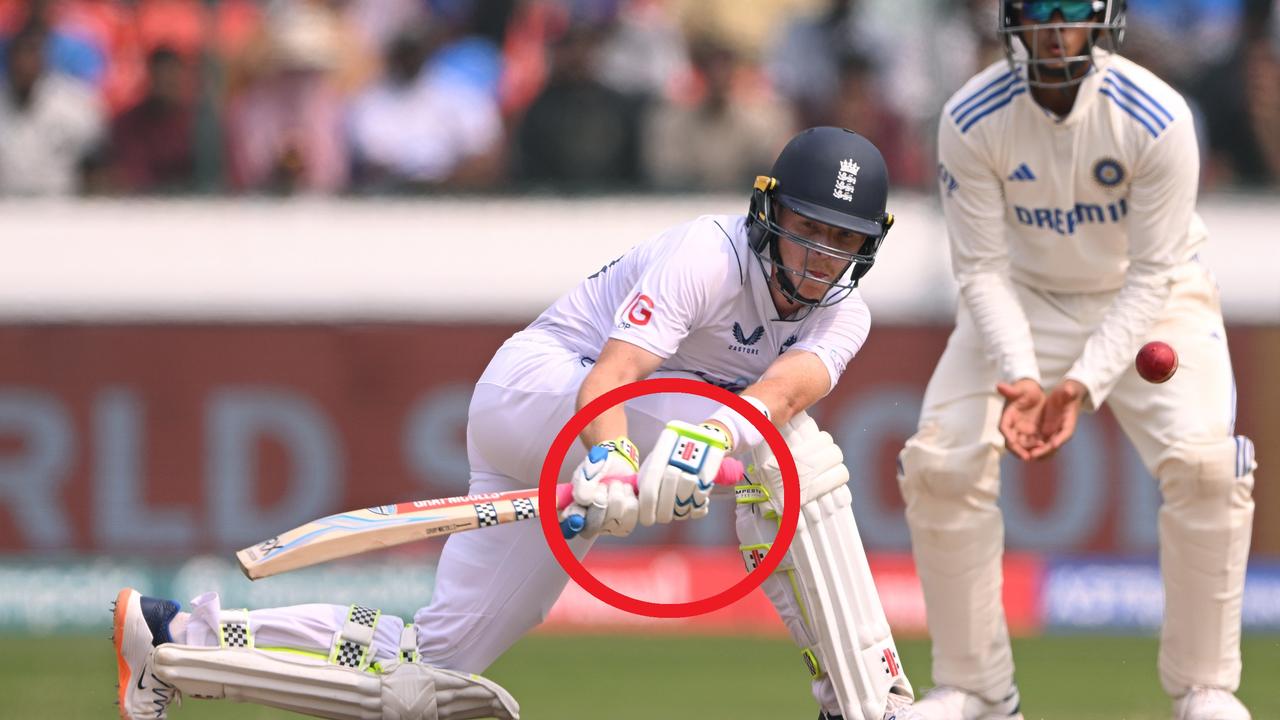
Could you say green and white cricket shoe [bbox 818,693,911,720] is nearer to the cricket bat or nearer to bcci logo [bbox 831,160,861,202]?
the cricket bat

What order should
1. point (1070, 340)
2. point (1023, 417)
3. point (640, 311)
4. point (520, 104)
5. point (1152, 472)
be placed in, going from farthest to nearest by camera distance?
point (520, 104) < point (1070, 340) < point (1152, 472) < point (1023, 417) < point (640, 311)

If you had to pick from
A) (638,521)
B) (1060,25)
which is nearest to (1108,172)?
(1060,25)

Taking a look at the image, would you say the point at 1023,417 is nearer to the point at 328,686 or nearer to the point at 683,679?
the point at 328,686

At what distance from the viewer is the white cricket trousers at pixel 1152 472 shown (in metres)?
5.07

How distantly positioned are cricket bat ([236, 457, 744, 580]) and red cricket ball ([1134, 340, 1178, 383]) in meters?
1.15

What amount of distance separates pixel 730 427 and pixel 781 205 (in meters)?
0.59

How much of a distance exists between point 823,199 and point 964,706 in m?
1.49

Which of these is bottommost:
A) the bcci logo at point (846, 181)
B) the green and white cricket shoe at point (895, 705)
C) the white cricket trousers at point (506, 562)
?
the green and white cricket shoe at point (895, 705)

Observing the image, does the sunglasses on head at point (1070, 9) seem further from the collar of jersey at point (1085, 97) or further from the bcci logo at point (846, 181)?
the bcci logo at point (846, 181)

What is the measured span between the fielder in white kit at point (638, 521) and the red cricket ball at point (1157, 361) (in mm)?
727

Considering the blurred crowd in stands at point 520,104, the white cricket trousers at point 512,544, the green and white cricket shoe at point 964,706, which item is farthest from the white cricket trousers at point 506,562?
the blurred crowd in stands at point 520,104

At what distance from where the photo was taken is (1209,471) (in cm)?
502


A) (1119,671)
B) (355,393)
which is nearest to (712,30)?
(355,393)

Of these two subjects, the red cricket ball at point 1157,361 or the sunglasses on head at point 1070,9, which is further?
the sunglasses on head at point 1070,9
